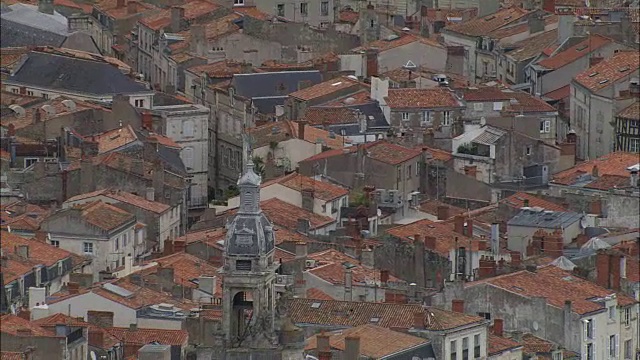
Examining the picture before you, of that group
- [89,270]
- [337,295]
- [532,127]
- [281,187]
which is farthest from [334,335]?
[532,127]

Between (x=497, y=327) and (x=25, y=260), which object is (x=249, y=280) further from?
(x=25, y=260)

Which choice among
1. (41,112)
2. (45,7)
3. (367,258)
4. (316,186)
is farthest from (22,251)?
(45,7)

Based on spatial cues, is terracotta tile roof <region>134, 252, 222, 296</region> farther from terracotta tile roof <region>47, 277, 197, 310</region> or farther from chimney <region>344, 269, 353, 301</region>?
chimney <region>344, 269, 353, 301</region>

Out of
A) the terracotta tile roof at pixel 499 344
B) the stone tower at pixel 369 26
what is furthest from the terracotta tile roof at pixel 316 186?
the stone tower at pixel 369 26

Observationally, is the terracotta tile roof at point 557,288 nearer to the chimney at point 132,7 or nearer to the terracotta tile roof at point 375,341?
the terracotta tile roof at point 375,341

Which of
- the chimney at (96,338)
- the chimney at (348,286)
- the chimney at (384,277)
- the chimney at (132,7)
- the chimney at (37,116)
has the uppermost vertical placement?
the chimney at (96,338)
